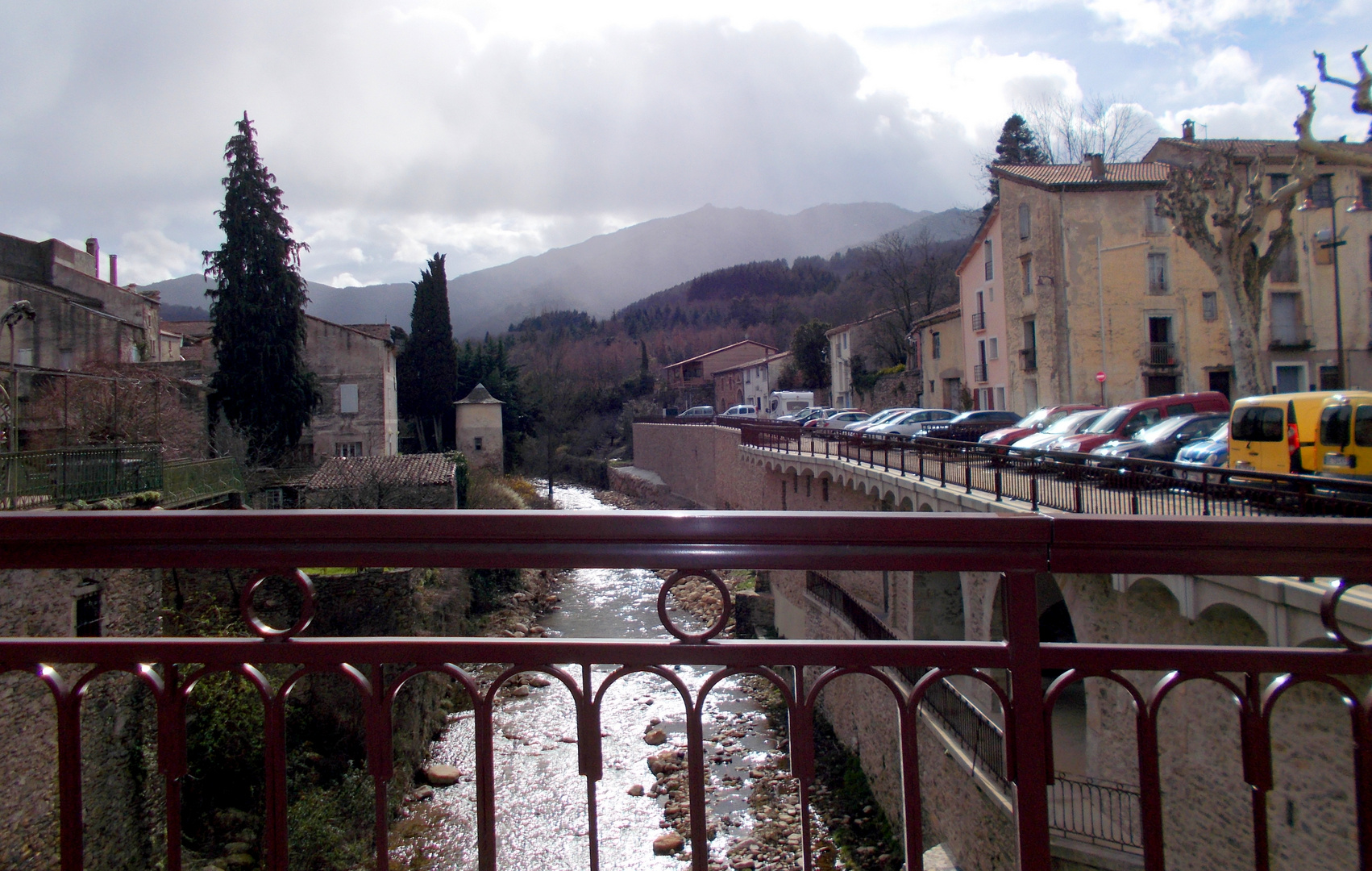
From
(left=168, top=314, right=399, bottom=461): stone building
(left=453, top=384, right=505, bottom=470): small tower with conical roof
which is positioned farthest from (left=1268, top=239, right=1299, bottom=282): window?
(left=453, top=384, right=505, bottom=470): small tower with conical roof

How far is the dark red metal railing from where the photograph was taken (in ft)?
5.51

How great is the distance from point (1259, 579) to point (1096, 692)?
456 centimetres

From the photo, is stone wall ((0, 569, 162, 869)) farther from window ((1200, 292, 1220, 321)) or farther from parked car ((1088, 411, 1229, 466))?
window ((1200, 292, 1220, 321))

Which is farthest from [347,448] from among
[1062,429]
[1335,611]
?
[1335,611]

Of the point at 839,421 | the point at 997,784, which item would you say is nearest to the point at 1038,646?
the point at 997,784

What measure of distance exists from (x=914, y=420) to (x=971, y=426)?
4711 mm

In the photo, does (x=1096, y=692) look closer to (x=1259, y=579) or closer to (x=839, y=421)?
(x=1259, y=579)

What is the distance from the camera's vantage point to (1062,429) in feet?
58.8

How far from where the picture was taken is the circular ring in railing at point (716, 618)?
1568mm

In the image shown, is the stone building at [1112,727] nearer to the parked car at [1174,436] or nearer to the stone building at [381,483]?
the parked car at [1174,436]

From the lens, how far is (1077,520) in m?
1.71

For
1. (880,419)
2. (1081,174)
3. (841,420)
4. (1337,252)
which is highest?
(1081,174)

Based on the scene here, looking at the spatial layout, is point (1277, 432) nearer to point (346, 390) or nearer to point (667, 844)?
point (667, 844)

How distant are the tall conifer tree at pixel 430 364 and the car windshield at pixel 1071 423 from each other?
3241cm
